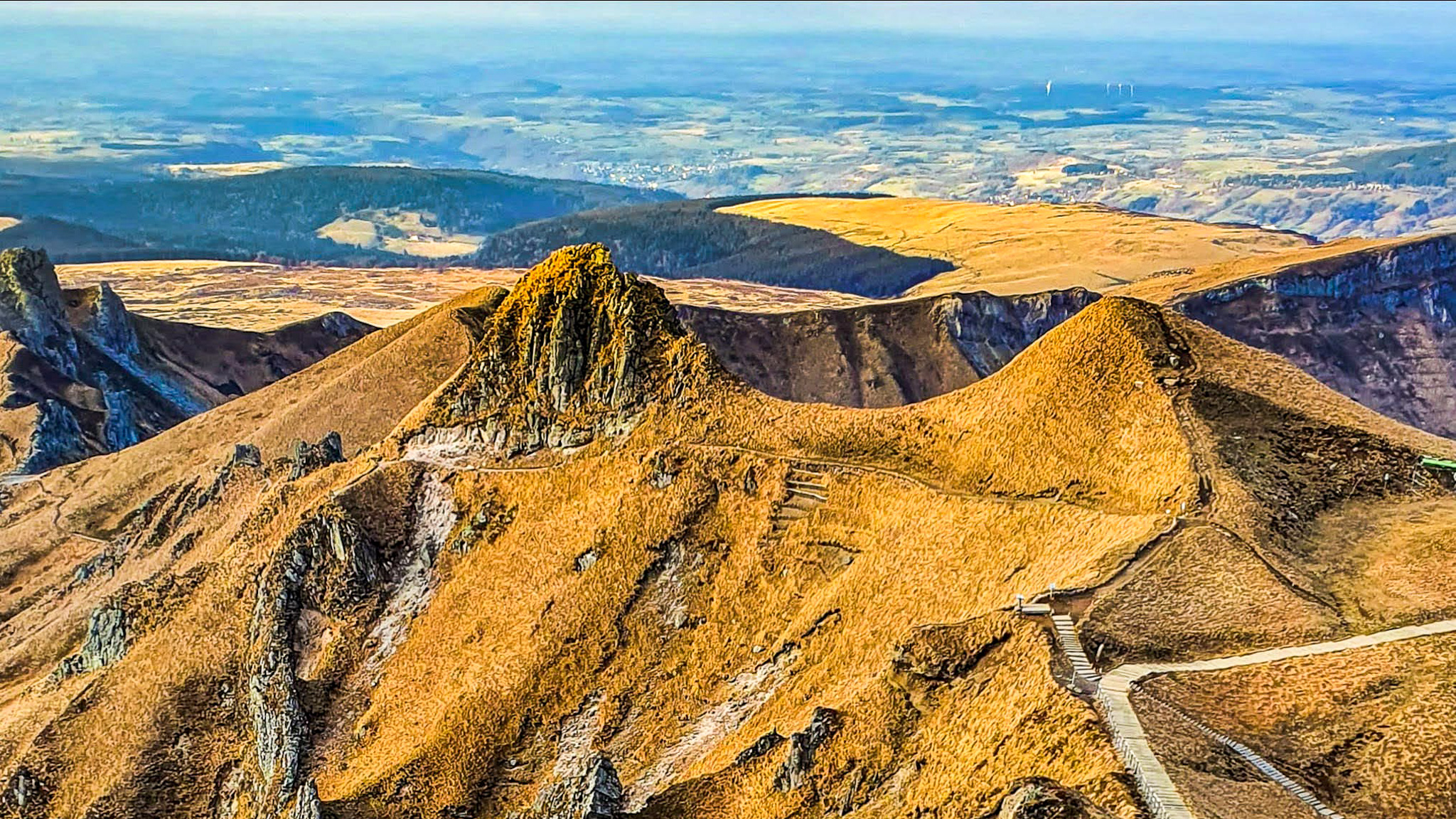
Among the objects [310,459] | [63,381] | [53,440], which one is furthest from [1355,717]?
[63,381]

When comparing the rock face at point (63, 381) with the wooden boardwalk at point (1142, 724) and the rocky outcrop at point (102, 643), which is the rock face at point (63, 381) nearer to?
the rocky outcrop at point (102, 643)

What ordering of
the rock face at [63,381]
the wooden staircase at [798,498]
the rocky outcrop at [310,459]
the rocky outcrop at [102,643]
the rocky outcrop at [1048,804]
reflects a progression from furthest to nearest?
the rock face at [63,381] < the rocky outcrop at [310,459] < the rocky outcrop at [102,643] < the wooden staircase at [798,498] < the rocky outcrop at [1048,804]

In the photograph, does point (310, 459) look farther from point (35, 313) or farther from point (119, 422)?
point (35, 313)

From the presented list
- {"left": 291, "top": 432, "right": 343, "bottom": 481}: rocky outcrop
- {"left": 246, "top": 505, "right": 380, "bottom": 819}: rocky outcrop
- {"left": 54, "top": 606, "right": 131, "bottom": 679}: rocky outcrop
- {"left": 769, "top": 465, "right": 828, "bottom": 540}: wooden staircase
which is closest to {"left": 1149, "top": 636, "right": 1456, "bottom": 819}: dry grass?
{"left": 769, "top": 465, "right": 828, "bottom": 540}: wooden staircase

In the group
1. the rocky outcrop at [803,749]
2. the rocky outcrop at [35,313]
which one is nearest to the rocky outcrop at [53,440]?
the rocky outcrop at [35,313]

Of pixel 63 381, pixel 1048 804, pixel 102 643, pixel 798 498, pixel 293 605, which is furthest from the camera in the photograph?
pixel 63 381

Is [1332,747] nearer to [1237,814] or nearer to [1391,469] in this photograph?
[1237,814]

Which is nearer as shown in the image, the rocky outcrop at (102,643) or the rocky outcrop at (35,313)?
the rocky outcrop at (102,643)

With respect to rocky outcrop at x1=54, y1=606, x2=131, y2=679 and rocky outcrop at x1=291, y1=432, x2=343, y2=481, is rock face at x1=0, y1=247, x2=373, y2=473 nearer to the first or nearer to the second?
rocky outcrop at x1=291, y1=432, x2=343, y2=481

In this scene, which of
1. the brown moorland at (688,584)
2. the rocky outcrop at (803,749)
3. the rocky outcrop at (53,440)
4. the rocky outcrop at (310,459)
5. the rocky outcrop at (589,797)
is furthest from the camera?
the rocky outcrop at (53,440)
